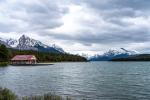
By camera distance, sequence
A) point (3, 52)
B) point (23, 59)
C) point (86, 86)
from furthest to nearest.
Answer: point (23, 59), point (3, 52), point (86, 86)

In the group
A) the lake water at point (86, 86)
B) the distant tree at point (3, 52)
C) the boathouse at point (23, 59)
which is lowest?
the lake water at point (86, 86)

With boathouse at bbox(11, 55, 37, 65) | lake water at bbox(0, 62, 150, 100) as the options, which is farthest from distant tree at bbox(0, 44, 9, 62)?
lake water at bbox(0, 62, 150, 100)

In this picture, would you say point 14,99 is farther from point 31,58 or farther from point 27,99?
point 31,58

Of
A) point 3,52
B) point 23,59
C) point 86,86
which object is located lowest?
point 86,86

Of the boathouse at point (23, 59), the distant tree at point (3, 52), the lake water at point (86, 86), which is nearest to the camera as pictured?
the lake water at point (86, 86)

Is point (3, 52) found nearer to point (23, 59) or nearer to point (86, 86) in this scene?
point (23, 59)

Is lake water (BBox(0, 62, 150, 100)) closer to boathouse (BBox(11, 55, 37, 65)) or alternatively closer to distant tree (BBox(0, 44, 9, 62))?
distant tree (BBox(0, 44, 9, 62))

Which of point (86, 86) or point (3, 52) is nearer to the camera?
point (86, 86)

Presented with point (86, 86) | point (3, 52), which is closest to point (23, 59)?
point (3, 52)

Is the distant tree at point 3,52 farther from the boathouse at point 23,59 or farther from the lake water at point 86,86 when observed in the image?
the lake water at point 86,86

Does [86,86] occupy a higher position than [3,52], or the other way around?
[3,52]

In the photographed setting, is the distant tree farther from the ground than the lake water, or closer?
farther from the ground

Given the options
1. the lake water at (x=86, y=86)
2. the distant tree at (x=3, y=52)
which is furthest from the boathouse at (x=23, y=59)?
the lake water at (x=86, y=86)

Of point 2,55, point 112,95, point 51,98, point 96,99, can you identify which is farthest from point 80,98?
point 2,55
